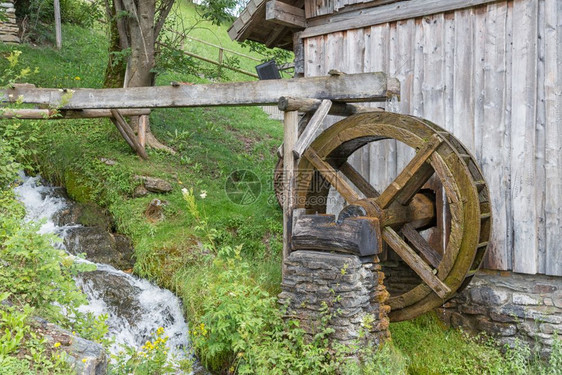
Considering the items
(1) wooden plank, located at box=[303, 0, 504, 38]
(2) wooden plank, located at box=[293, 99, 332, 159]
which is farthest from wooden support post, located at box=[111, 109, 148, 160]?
(2) wooden plank, located at box=[293, 99, 332, 159]

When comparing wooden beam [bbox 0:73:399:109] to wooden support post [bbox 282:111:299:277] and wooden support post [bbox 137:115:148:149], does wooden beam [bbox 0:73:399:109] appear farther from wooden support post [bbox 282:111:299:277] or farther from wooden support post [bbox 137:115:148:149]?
wooden support post [bbox 137:115:148:149]

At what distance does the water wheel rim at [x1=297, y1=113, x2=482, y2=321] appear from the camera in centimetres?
487

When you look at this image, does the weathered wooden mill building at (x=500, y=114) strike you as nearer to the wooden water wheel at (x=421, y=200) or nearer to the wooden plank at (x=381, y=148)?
the wooden plank at (x=381, y=148)

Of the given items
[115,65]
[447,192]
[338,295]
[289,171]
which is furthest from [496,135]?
[115,65]

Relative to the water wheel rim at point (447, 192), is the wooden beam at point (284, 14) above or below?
above

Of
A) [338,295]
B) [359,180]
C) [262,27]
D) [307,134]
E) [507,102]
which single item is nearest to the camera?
[338,295]

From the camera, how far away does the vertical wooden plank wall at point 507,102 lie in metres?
4.92

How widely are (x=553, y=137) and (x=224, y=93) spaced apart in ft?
10.9

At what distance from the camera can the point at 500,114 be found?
17.1 ft

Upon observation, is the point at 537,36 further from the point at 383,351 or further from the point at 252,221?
the point at 252,221

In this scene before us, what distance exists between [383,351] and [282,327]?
86cm

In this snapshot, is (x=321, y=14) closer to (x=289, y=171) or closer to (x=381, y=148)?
(x=381, y=148)

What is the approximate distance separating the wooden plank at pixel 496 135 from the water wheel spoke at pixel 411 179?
62cm

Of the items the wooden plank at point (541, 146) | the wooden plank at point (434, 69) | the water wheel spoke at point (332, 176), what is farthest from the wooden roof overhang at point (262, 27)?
the wooden plank at point (541, 146)
